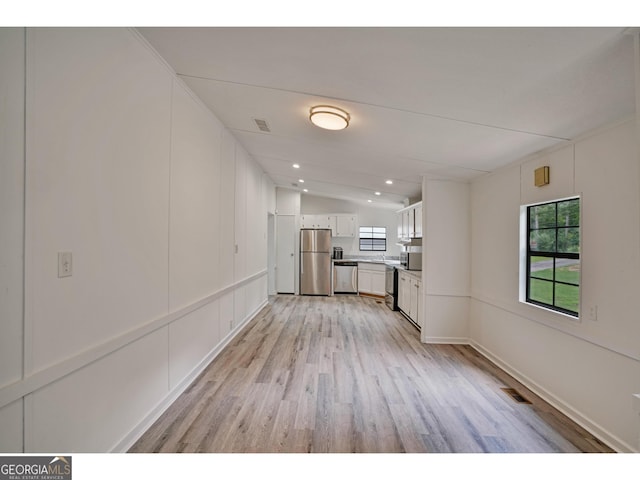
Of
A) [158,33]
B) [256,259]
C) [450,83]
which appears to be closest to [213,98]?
[158,33]

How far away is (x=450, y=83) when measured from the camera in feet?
5.82

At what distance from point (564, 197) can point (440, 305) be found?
2074 millimetres

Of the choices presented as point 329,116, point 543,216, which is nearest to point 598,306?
point 543,216

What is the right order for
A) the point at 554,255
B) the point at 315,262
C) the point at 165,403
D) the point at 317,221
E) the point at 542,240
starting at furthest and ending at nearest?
the point at 317,221 < the point at 315,262 < the point at 542,240 < the point at 554,255 < the point at 165,403

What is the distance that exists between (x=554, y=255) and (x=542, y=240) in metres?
0.24

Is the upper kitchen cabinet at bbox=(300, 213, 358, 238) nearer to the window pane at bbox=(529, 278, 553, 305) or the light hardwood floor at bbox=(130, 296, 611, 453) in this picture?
the light hardwood floor at bbox=(130, 296, 611, 453)

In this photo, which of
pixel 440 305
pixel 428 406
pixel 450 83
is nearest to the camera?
pixel 450 83

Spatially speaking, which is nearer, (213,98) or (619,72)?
(619,72)

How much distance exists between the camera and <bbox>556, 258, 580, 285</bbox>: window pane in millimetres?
2443

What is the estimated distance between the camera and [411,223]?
533 cm

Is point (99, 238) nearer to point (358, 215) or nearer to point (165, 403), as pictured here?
point (165, 403)
